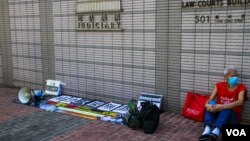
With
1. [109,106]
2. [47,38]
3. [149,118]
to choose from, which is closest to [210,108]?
[149,118]

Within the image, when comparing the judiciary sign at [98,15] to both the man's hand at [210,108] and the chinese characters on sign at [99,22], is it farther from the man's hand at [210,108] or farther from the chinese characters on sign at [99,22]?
the man's hand at [210,108]

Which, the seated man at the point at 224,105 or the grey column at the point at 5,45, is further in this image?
the grey column at the point at 5,45

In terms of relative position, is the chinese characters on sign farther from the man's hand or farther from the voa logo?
the voa logo

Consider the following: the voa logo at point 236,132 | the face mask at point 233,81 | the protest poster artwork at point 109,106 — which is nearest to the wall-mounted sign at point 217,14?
the face mask at point 233,81

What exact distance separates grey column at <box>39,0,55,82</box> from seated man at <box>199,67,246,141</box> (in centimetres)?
458

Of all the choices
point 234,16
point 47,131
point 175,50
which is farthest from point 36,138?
point 234,16

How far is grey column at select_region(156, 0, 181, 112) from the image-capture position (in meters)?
6.36

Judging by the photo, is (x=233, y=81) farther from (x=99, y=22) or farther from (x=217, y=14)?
(x=99, y=22)

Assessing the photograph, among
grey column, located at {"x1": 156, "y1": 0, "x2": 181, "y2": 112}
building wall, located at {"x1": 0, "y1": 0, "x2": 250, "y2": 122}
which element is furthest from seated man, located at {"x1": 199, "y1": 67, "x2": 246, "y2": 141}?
grey column, located at {"x1": 156, "y1": 0, "x2": 181, "y2": 112}

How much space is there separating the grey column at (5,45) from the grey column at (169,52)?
5.06 m

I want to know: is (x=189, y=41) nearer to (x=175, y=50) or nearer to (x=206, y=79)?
(x=175, y=50)

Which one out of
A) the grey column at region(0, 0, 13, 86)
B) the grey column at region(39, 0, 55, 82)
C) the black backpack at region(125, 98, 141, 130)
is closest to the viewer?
the black backpack at region(125, 98, 141, 130)

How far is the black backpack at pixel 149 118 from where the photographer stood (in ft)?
18.5

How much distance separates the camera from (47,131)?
5863 mm
